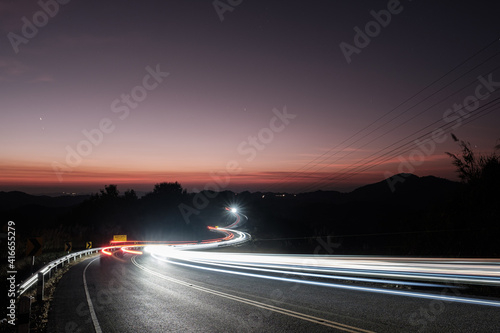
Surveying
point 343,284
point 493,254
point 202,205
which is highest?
point 202,205

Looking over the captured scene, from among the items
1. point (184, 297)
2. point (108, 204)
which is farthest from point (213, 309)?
point (108, 204)

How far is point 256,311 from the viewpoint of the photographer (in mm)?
9719

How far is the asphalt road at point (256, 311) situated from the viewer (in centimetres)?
800

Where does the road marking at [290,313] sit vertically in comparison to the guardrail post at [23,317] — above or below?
below

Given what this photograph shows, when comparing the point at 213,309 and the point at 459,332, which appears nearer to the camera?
the point at 459,332

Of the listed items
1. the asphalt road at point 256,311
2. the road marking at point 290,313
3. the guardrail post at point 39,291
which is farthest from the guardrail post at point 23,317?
the guardrail post at point 39,291

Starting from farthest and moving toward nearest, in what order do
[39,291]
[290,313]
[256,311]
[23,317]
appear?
1. [39,291]
2. [256,311]
3. [290,313]
4. [23,317]

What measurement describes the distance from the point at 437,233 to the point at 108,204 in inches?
3894

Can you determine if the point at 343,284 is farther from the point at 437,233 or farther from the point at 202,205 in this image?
the point at 202,205

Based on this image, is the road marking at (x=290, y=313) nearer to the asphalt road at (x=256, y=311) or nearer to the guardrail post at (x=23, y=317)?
the asphalt road at (x=256, y=311)

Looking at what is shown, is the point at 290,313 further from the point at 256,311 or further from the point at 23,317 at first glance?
the point at 23,317

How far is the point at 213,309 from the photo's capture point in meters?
10.2

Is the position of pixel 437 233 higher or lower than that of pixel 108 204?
lower

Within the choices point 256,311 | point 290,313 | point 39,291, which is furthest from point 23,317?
point 39,291
